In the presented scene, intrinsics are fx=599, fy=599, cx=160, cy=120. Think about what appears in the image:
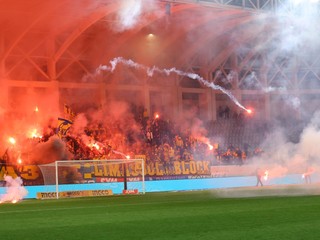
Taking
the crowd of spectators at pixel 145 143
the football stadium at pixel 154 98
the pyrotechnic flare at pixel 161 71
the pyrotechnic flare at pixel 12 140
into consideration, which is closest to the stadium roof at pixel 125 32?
the football stadium at pixel 154 98

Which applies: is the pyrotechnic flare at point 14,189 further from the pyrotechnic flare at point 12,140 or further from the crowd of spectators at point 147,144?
the crowd of spectators at point 147,144

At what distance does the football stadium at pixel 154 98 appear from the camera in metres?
25.9

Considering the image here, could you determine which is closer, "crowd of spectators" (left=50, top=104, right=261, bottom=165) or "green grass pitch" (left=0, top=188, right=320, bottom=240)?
"green grass pitch" (left=0, top=188, right=320, bottom=240)

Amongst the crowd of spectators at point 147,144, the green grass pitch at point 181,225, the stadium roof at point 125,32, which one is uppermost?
the stadium roof at point 125,32

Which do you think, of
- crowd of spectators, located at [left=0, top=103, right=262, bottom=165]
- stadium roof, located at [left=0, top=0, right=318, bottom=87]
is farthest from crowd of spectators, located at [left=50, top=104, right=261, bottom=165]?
stadium roof, located at [left=0, top=0, right=318, bottom=87]

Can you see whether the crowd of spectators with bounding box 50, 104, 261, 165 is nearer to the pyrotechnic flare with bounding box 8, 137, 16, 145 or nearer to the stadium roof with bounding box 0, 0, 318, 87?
the pyrotechnic flare with bounding box 8, 137, 16, 145

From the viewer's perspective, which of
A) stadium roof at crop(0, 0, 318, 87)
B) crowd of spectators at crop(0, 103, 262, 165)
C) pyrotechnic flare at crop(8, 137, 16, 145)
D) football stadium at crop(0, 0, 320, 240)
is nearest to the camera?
football stadium at crop(0, 0, 320, 240)

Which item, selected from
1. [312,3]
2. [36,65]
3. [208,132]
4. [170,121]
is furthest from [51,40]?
[312,3]

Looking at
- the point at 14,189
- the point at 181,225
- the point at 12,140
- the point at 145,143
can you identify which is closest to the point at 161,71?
the point at 145,143

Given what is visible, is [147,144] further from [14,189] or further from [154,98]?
[14,189]

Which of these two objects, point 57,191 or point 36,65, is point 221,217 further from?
point 36,65

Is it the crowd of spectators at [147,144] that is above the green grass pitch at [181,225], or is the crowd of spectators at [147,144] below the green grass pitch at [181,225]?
above

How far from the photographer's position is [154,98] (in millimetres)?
35812

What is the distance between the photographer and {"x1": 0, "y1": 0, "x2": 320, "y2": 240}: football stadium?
85.0 feet
